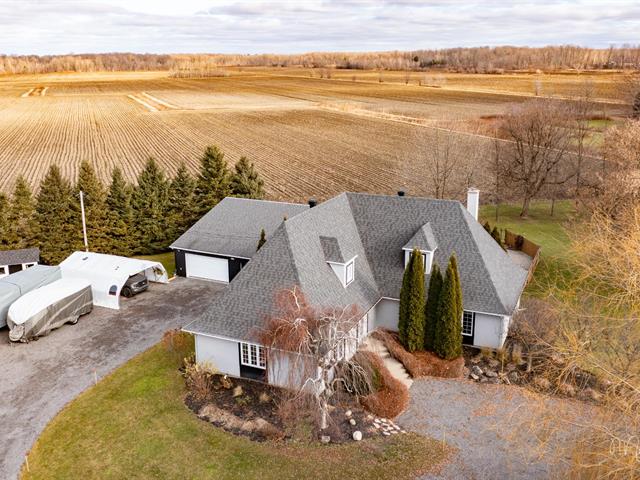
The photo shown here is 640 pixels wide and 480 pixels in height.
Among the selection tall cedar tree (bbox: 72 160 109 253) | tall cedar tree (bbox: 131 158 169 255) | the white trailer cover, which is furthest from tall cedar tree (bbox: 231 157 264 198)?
the white trailer cover

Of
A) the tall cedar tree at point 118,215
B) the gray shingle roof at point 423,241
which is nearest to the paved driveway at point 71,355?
the tall cedar tree at point 118,215

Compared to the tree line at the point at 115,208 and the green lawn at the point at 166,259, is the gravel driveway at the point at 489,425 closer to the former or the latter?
the green lawn at the point at 166,259

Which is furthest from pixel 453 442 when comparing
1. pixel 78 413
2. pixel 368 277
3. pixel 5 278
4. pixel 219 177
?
pixel 219 177

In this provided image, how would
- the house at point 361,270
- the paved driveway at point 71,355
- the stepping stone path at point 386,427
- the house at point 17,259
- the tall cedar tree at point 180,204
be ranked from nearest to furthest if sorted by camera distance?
the stepping stone path at point 386,427
the paved driveway at point 71,355
the house at point 361,270
the house at point 17,259
the tall cedar tree at point 180,204

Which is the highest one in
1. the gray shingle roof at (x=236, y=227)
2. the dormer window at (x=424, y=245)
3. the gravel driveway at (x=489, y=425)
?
the dormer window at (x=424, y=245)

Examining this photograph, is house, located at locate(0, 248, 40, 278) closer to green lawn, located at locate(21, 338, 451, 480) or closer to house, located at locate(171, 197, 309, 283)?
house, located at locate(171, 197, 309, 283)

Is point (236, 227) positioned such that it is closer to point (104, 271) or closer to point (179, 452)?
point (104, 271)
